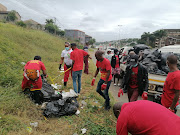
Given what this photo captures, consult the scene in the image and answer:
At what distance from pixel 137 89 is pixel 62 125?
1939 millimetres

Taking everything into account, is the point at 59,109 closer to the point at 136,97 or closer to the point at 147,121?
the point at 136,97

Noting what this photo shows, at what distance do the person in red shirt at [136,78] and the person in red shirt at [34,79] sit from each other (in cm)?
226

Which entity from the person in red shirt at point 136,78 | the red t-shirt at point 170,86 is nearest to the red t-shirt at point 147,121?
the red t-shirt at point 170,86

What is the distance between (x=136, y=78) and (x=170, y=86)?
77cm

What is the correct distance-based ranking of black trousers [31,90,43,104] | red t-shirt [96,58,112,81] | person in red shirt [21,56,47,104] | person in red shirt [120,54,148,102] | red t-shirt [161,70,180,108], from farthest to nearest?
black trousers [31,90,43,104]
red t-shirt [96,58,112,81]
person in red shirt [21,56,47,104]
person in red shirt [120,54,148,102]
red t-shirt [161,70,180,108]

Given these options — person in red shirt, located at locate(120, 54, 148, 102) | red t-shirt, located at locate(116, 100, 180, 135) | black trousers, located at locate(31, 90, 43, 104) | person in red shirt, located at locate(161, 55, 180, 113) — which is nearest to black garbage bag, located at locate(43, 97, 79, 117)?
black trousers, located at locate(31, 90, 43, 104)

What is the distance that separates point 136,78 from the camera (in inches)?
113

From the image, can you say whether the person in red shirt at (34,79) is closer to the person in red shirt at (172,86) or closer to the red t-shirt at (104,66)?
the red t-shirt at (104,66)

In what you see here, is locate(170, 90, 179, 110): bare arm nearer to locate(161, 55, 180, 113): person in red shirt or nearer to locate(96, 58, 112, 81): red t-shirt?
locate(161, 55, 180, 113): person in red shirt

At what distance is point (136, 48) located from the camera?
7730 mm

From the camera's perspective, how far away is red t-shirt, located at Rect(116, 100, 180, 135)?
108cm

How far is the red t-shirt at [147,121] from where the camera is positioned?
3.55ft

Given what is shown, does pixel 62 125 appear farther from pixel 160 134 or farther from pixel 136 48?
pixel 136 48

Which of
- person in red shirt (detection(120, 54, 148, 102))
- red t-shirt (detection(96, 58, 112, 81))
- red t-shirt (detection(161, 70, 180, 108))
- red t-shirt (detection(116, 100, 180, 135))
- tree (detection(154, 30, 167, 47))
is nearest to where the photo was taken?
red t-shirt (detection(116, 100, 180, 135))
